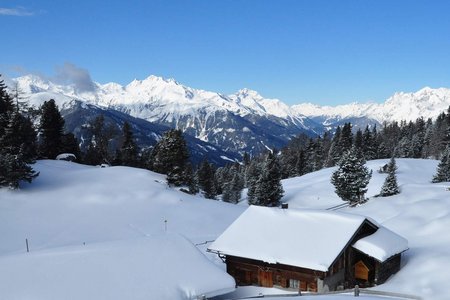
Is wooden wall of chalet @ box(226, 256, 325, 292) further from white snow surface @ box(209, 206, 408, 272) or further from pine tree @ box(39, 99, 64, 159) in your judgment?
pine tree @ box(39, 99, 64, 159)

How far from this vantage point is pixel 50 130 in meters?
67.1

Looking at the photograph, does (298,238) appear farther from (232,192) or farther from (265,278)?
(232,192)

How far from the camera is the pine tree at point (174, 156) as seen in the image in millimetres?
52906

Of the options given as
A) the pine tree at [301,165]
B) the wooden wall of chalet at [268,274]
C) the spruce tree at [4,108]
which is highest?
the spruce tree at [4,108]

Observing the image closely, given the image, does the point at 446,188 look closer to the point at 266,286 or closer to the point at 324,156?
the point at 266,286

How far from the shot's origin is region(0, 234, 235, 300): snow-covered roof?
660 inches

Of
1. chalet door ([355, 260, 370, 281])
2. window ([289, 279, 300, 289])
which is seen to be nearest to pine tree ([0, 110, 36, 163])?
window ([289, 279, 300, 289])

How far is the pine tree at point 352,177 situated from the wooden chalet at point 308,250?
82.3 ft

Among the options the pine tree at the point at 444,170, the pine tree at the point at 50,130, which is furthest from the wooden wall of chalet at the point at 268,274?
the pine tree at the point at 444,170

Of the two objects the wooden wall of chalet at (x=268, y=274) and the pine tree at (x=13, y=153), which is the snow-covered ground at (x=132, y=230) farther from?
the wooden wall of chalet at (x=268, y=274)

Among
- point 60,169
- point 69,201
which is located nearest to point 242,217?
point 69,201

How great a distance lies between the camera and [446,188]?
180 ft

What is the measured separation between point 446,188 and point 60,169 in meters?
49.3

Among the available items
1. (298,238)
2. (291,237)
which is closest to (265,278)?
(291,237)
